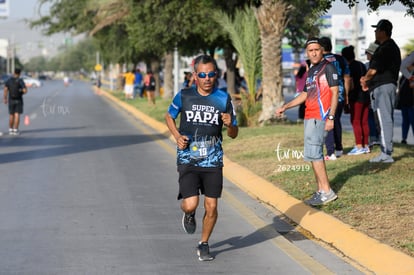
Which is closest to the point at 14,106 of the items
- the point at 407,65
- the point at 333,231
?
the point at 407,65

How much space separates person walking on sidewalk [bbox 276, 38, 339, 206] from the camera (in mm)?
10125

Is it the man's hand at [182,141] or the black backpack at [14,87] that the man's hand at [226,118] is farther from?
the black backpack at [14,87]

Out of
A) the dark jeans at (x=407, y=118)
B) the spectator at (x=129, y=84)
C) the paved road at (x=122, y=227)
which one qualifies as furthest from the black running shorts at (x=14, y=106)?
the spectator at (x=129, y=84)

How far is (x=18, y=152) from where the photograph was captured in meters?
18.5

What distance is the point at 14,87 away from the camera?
23.6 m

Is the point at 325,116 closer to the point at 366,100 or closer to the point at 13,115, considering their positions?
the point at 366,100

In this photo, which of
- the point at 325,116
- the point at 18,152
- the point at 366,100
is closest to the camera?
the point at 325,116

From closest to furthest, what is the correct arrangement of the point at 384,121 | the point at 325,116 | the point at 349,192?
the point at 325,116, the point at 349,192, the point at 384,121

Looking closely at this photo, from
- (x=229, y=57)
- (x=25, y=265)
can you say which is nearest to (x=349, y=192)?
(x=25, y=265)

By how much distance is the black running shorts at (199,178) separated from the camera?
309 inches

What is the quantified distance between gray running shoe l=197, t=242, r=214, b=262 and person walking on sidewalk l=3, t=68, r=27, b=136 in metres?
16.3

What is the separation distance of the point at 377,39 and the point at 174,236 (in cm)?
506

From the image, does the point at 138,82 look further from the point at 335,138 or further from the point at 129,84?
the point at 335,138

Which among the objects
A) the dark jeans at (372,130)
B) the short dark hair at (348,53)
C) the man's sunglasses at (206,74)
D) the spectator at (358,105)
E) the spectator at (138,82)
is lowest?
the spectator at (138,82)
